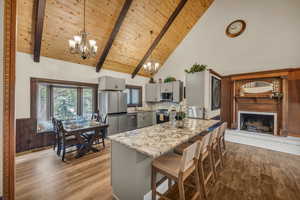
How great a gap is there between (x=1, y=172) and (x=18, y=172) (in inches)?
81.7

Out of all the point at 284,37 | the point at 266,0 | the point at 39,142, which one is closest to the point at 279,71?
the point at 284,37

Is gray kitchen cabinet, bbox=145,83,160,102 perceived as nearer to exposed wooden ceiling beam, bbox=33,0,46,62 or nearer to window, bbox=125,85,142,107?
window, bbox=125,85,142,107

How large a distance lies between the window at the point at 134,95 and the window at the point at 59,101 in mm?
1631

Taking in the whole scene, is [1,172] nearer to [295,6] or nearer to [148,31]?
[148,31]

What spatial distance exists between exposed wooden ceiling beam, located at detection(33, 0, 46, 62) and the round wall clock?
5.41 m

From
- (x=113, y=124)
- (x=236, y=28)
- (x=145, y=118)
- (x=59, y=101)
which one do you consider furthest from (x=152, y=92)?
(x=236, y=28)

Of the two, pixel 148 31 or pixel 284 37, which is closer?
pixel 284 37

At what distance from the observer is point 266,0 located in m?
3.68

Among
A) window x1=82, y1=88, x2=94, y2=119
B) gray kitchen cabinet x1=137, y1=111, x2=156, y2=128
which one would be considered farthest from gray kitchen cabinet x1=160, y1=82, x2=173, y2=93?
window x1=82, y1=88, x2=94, y2=119

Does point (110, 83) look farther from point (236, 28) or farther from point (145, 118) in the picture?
point (236, 28)

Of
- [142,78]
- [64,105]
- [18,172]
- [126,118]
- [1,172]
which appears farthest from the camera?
[142,78]

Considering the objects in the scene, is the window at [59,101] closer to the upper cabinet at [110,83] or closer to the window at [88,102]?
the window at [88,102]

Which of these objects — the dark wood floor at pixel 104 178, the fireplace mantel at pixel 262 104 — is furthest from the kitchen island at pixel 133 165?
the fireplace mantel at pixel 262 104

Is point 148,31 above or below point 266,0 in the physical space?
below
